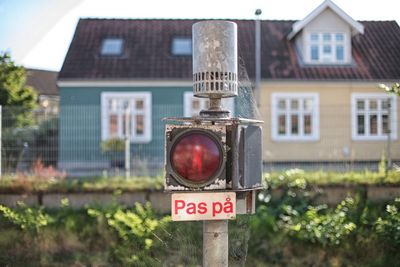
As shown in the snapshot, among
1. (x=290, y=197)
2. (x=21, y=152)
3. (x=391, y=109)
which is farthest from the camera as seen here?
(x=391, y=109)

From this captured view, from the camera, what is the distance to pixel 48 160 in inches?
366

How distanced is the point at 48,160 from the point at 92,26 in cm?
1033

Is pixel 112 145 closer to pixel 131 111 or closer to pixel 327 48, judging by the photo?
pixel 131 111

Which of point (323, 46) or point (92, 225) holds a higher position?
point (323, 46)

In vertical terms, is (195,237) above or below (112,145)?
below

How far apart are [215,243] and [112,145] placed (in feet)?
27.9

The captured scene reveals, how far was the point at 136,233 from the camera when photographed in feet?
18.0

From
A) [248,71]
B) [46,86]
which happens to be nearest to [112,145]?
[248,71]

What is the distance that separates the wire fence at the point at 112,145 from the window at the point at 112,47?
3.17 m

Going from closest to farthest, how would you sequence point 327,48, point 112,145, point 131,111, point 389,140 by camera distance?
point 389,140, point 112,145, point 131,111, point 327,48

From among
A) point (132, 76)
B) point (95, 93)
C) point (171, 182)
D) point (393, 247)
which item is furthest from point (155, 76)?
point (171, 182)

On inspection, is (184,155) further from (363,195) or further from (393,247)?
(363,195)

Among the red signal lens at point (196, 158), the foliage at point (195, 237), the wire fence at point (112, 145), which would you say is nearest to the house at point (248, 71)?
the wire fence at point (112, 145)

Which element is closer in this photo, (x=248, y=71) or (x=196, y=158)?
(x=196, y=158)
